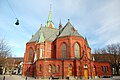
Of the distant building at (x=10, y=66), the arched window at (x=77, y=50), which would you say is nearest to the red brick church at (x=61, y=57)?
the arched window at (x=77, y=50)

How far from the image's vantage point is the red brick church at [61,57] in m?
36.7

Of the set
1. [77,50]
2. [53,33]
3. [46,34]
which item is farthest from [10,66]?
[77,50]

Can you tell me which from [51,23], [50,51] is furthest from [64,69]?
[51,23]

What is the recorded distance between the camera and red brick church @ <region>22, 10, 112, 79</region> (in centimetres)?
3669

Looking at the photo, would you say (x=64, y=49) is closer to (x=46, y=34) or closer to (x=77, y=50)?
(x=77, y=50)

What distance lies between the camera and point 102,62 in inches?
1767

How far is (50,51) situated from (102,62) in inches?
686

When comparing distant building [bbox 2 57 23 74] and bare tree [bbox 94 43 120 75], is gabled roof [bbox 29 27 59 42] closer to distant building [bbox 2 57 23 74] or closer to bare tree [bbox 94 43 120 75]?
distant building [bbox 2 57 23 74]

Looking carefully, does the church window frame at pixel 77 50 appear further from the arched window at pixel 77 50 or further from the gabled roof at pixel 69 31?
the gabled roof at pixel 69 31

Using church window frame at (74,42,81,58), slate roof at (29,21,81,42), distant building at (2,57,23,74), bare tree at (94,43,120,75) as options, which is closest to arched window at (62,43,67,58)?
church window frame at (74,42,81,58)

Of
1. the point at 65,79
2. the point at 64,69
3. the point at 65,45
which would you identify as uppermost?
the point at 65,45

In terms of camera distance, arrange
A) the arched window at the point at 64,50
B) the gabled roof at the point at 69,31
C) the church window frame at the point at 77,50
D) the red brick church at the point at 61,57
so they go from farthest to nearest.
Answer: the gabled roof at the point at 69,31 → the arched window at the point at 64,50 → the church window frame at the point at 77,50 → the red brick church at the point at 61,57

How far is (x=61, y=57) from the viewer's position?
42.5 meters

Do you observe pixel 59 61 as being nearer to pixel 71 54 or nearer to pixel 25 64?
pixel 71 54
